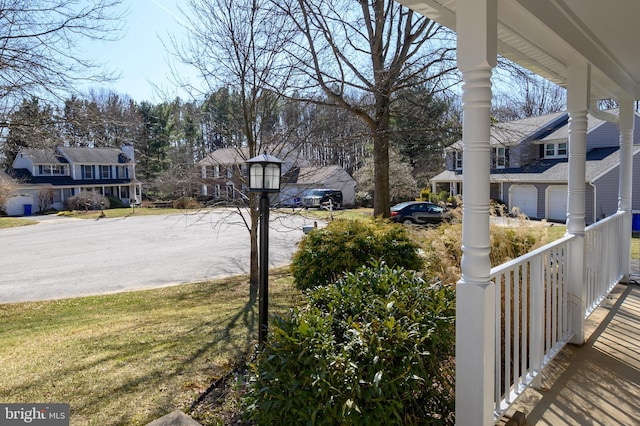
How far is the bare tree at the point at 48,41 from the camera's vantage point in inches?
193

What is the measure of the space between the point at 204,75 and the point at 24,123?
116 inches

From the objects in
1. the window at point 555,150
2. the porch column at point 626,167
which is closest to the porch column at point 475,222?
the porch column at point 626,167

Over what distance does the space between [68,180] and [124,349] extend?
3174 centimetres

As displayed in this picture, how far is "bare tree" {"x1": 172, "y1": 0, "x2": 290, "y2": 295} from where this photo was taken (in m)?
6.98

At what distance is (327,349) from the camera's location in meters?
1.90

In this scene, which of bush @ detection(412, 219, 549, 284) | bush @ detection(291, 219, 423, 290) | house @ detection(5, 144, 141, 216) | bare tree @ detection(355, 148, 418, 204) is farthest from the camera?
house @ detection(5, 144, 141, 216)

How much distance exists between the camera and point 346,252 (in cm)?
533

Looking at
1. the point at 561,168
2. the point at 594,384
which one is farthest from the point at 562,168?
the point at 594,384

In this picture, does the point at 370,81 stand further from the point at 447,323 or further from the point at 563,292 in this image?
the point at 447,323

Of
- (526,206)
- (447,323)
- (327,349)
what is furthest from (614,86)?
(526,206)

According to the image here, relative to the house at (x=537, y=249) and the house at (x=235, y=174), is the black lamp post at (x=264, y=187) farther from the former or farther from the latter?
the house at (x=235, y=174)

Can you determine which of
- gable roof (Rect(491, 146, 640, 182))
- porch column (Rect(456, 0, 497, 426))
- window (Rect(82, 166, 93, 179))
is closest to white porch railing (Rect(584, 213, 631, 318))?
porch column (Rect(456, 0, 497, 426))

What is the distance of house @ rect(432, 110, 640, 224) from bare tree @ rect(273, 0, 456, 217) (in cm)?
912

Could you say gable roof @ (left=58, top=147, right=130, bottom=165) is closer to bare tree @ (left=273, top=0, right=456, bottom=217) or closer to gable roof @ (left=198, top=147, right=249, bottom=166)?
gable roof @ (left=198, top=147, right=249, bottom=166)
